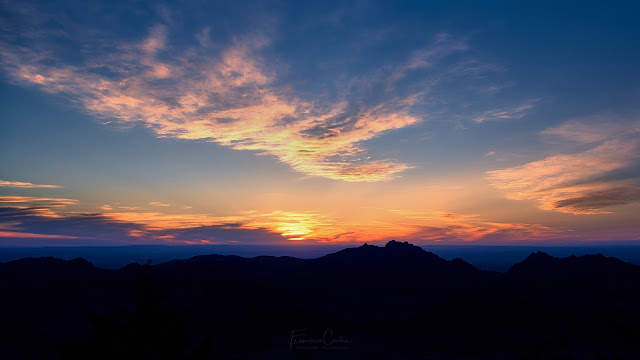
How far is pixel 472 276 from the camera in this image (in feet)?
497

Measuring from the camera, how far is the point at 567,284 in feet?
391

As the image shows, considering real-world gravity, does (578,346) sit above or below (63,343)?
below

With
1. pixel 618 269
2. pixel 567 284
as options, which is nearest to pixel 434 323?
pixel 567 284

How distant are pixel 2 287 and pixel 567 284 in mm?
175487

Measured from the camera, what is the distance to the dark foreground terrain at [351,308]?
75250 millimetres

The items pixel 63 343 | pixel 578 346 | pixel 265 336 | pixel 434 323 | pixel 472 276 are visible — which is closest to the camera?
pixel 63 343

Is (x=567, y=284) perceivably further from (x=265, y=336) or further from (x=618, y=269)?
(x=265, y=336)

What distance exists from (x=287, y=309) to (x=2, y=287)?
83.4m

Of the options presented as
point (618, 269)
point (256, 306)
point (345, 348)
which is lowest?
point (345, 348)

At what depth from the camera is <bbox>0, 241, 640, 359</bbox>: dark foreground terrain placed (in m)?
75.2

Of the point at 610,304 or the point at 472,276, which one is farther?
the point at 472,276

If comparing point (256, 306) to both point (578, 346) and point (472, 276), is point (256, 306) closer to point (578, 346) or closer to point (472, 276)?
point (578, 346)

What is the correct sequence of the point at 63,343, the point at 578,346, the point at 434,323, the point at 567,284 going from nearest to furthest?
the point at 63,343 → the point at 578,346 → the point at 434,323 → the point at 567,284

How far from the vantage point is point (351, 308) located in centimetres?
11369
